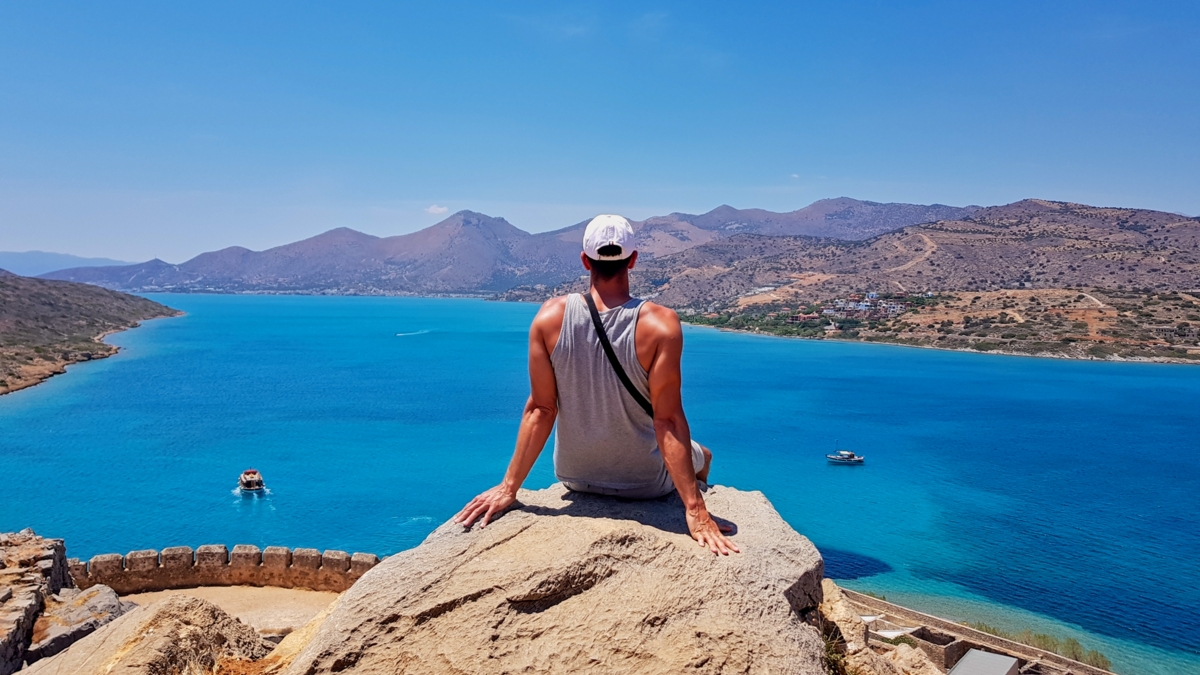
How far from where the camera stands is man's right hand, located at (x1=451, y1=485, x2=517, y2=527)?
4086mm

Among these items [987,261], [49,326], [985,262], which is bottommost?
[49,326]

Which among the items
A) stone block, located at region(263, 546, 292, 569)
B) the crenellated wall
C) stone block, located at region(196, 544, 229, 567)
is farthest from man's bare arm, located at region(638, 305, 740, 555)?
stone block, located at region(196, 544, 229, 567)

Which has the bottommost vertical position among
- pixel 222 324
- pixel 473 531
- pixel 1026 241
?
pixel 222 324

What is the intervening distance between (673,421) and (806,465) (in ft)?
126

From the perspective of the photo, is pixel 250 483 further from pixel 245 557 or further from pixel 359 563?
pixel 359 563

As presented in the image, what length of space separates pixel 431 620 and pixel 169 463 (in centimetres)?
3972

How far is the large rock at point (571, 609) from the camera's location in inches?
129

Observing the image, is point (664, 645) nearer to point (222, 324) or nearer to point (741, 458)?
point (741, 458)

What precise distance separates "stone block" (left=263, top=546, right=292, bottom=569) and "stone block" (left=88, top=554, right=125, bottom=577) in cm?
204

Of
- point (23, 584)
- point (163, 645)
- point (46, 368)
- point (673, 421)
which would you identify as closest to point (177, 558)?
point (23, 584)

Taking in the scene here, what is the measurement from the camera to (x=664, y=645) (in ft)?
10.9

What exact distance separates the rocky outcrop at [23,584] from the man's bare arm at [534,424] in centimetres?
573

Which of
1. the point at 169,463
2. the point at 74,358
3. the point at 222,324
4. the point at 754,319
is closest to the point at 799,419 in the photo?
the point at 169,463

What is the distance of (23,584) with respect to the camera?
8633 millimetres
